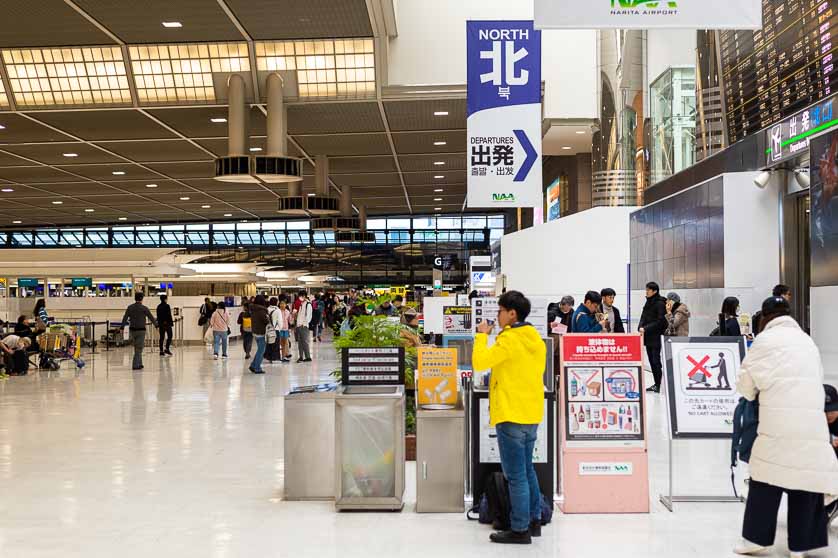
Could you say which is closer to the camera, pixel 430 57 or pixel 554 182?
pixel 430 57

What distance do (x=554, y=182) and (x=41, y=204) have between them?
20.6 m

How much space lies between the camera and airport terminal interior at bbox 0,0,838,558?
5.89 meters

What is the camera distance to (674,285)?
1698cm

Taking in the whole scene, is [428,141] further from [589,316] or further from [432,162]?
[589,316]

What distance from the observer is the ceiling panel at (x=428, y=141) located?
69.6 ft

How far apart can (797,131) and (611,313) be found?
446 cm

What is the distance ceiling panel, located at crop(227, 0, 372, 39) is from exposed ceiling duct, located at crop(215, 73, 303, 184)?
1.22 metres

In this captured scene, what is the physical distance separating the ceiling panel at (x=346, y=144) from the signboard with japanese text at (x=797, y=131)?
10.6 metres

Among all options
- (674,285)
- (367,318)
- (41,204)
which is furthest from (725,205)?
(41,204)

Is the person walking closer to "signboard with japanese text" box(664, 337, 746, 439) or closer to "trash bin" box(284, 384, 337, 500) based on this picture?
"trash bin" box(284, 384, 337, 500)

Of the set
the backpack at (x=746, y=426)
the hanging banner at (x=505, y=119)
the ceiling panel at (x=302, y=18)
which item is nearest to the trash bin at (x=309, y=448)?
the backpack at (x=746, y=426)

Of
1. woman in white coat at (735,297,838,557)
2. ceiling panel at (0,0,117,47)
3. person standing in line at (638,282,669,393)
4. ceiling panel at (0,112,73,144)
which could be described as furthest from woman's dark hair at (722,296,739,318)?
ceiling panel at (0,112,73,144)

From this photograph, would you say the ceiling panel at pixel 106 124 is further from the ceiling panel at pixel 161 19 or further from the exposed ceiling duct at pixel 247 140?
the ceiling panel at pixel 161 19

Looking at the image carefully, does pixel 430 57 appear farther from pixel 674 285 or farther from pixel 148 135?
pixel 148 135
